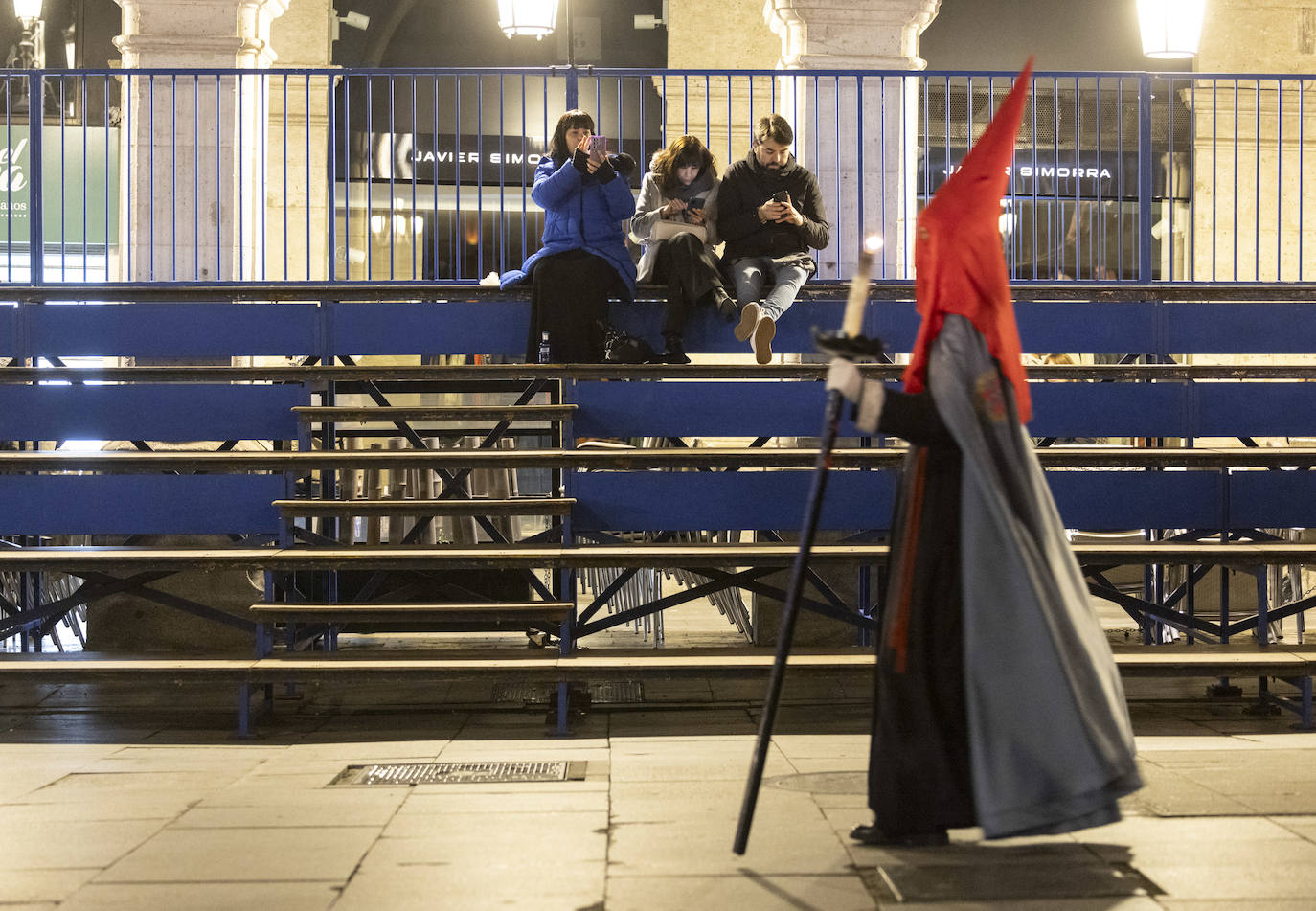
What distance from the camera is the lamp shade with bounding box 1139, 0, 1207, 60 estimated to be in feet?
34.2

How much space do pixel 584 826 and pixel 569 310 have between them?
13.8ft

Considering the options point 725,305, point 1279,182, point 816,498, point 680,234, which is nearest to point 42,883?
point 816,498

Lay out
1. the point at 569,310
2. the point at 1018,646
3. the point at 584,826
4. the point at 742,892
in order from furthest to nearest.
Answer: the point at 569,310
the point at 584,826
the point at 1018,646
the point at 742,892

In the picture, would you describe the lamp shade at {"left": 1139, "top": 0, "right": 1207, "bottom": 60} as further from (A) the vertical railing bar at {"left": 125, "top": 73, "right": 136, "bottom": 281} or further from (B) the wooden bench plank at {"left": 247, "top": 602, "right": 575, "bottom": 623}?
(A) the vertical railing bar at {"left": 125, "top": 73, "right": 136, "bottom": 281}

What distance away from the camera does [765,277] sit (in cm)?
885

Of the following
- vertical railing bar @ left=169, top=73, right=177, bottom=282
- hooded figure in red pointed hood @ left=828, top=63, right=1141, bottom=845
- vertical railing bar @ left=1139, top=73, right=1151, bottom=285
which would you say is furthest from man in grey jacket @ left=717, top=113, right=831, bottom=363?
hooded figure in red pointed hood @ left=828, top=63, right=1141, bottom=845

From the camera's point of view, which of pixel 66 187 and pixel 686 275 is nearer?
pixel 686 275

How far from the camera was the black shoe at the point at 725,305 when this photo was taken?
863 cm

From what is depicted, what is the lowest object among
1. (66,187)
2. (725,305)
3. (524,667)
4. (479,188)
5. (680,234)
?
(524,667)

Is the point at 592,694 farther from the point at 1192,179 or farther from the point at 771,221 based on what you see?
the point at 1192,179

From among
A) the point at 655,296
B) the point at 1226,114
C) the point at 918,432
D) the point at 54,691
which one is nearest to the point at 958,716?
the point at 918,432

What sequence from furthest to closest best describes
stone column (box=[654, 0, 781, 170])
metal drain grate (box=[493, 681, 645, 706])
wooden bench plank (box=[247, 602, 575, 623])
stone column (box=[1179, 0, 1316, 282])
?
1. stone column (box=[654, 0, 781, 170])
2. stone column (box=[1179, 0, 1316, 282])
3. metal drain grate (box=[493, 681, 645, 706])
4. wooden bench plank (box=[247, 602, 575, 623])

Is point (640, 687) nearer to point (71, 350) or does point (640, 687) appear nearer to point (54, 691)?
point (54, 691)

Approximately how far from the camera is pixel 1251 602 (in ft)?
34.7
